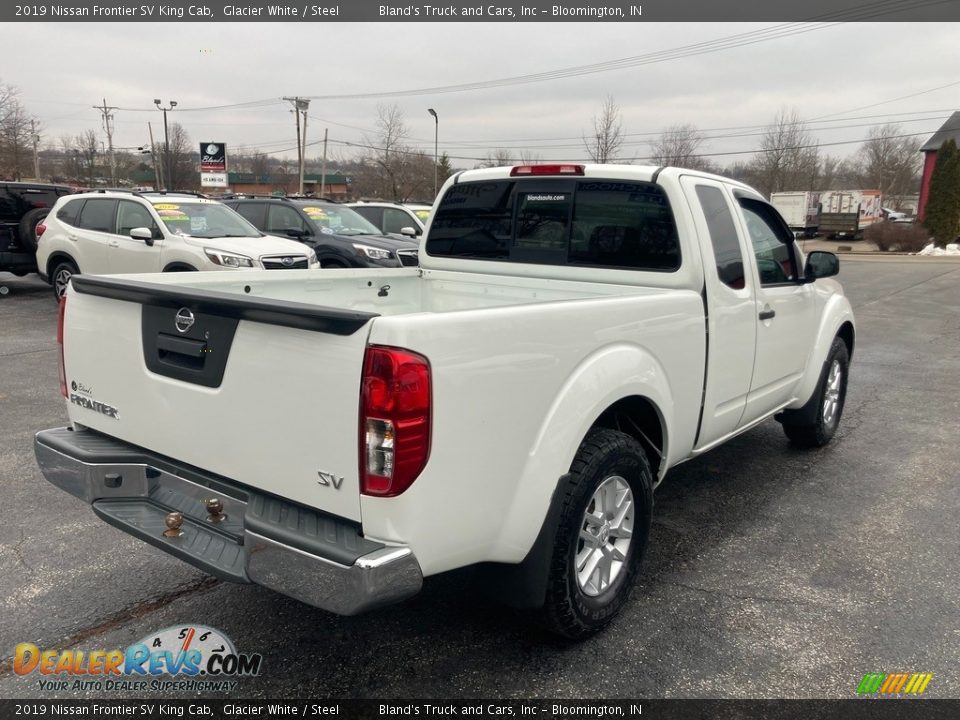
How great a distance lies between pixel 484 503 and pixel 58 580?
2.25m

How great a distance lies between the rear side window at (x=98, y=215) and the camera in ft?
34.4

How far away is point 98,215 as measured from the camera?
1069 cm

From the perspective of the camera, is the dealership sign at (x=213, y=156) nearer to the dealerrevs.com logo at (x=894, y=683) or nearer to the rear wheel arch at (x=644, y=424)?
the rear wheel arch at (x=644, y=424)

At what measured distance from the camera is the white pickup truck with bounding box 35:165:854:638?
82.1 inches

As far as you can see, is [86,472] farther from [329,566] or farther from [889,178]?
[889,178]

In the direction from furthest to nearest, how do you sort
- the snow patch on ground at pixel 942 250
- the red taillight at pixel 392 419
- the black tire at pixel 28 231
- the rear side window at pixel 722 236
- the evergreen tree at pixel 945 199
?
the evergreen tree at pixel 945 199, the snow patch on ground at pixel 942 250, the black tire at pixel 28 231, the rear side window at pixel 722 236, the red taillight at pixel 392 419

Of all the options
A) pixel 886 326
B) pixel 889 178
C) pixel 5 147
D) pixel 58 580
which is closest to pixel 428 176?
pixel 5 147

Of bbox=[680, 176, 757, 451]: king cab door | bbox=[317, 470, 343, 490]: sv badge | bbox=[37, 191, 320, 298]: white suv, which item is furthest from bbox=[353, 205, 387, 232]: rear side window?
bbox=[317, 470, 343, 490]: sv badge

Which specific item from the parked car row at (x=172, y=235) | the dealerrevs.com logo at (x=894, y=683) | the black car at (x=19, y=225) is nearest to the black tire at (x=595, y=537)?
the dealerrevs.com logo at (x=894, y=683)

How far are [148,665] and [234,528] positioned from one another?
781 millimetres

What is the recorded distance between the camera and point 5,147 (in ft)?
135

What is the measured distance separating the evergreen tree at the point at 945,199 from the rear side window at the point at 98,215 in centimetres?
3642

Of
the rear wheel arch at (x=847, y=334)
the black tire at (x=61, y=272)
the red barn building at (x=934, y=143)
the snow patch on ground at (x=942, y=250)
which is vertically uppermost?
the red barn building at (x=934, y=143)

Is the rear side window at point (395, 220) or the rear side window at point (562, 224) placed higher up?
the rear side window at point (562, 224)
